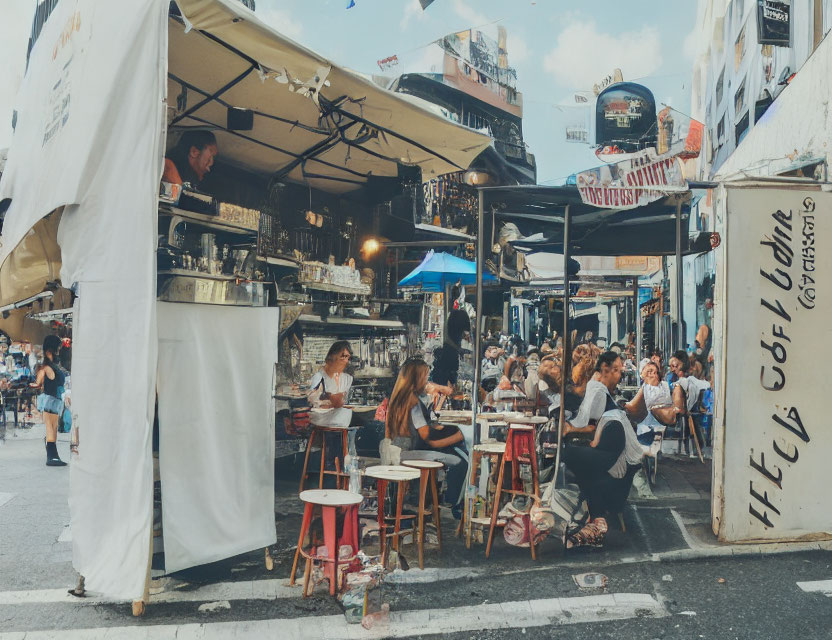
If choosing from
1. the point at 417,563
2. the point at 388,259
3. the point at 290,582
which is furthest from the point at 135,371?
the point at 388,259

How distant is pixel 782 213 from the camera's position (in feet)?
19.5

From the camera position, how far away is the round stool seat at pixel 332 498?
15.2ft

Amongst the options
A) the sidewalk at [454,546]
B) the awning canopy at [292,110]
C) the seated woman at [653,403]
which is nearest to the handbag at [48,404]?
the sidewalk at [454,546]

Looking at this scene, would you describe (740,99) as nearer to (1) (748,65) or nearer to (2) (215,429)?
(1) (748,65)

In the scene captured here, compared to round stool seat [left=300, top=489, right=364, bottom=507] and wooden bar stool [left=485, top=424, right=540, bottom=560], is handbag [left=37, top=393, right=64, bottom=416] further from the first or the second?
wooden bar stool [left=485, top=424, right=540, bottom=560]

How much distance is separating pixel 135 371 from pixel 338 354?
9.33 feet

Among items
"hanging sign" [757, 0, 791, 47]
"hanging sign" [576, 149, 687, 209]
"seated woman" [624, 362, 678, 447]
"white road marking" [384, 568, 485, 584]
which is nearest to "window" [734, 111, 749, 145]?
"hanging sign" [757, 0, 791, 47]

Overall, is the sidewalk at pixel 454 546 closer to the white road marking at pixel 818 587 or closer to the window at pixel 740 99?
the white road marking at pixel 818 587

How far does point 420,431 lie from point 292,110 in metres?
3.37

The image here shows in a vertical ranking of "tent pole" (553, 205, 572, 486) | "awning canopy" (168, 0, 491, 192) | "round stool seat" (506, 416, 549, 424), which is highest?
"awning canopy" (168, 0, 491, 192)

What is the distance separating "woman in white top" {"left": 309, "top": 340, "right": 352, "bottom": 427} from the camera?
6.81 metres

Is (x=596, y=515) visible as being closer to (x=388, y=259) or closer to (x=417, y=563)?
(x=417, y=563)

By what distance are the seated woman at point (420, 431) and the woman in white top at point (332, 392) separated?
0.63m

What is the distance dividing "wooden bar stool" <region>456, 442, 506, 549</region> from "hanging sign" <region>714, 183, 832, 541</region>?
6.45ft
